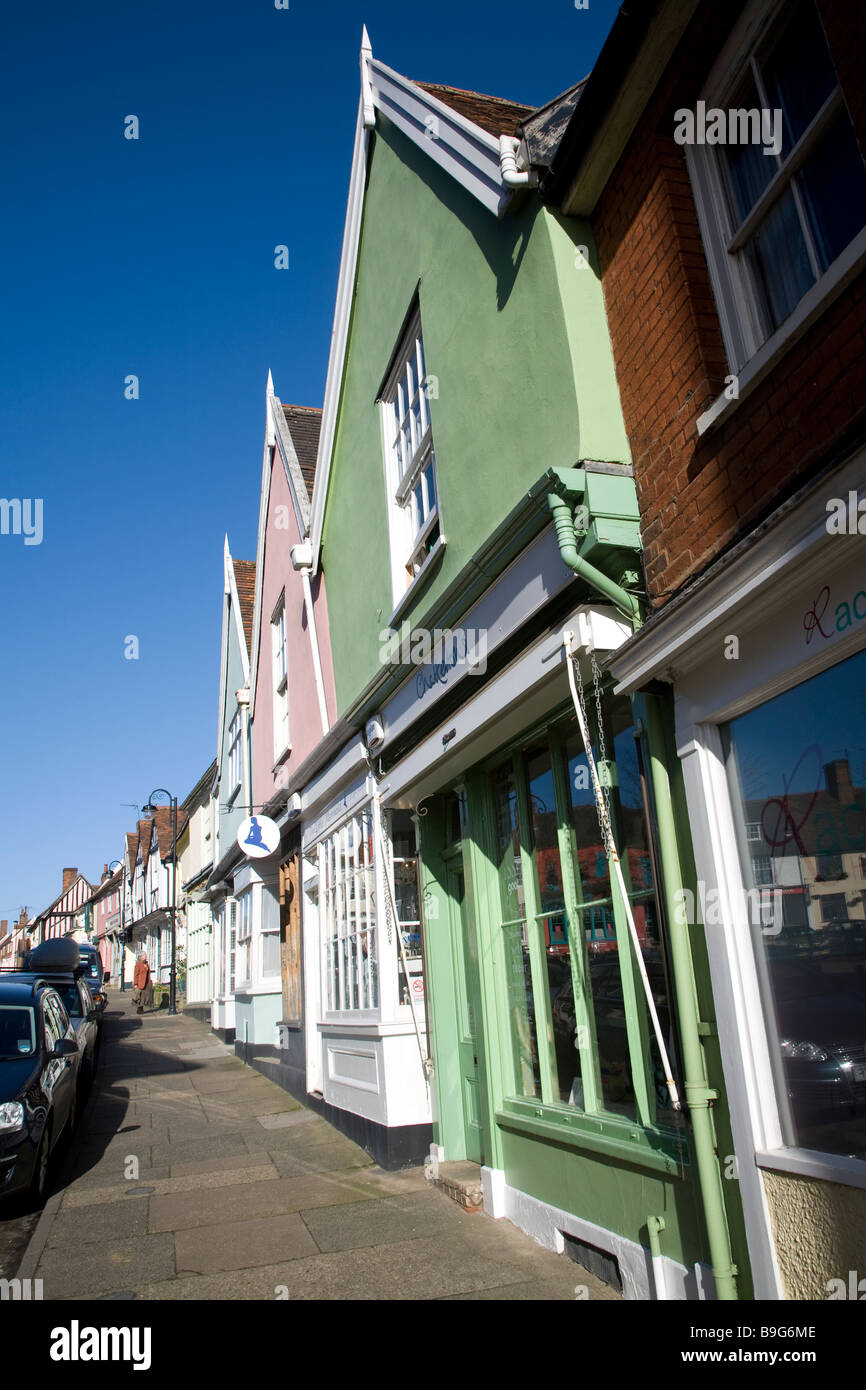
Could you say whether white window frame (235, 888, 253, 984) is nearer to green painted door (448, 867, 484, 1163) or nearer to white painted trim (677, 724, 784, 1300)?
green painted door (448, 867, 484, 1163)

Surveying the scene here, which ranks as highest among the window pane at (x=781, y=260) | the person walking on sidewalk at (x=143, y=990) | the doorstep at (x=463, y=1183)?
the window pane at (x=781, y=260)

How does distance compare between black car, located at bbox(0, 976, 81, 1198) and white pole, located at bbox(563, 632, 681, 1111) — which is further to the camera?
black car, located at bbox(0, 976, 81, 1198)

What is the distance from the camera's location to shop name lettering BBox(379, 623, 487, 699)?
19.9ft

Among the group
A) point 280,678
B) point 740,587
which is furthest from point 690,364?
point 280,678

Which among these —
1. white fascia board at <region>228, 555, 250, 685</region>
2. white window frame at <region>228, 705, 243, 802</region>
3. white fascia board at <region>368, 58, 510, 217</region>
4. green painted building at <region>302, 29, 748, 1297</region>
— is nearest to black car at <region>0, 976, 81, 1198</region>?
green painted building at <region>302, 29, 748, 1297</region>

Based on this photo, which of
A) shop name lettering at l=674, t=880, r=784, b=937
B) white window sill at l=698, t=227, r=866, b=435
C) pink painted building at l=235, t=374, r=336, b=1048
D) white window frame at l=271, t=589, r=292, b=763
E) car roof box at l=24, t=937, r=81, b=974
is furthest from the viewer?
car roof box at l=24, t=937, r=81, b=974

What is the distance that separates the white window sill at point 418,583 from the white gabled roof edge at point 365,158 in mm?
2214

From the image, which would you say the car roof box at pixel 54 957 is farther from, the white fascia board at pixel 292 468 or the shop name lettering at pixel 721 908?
the shop name lettering at pixel 721 908

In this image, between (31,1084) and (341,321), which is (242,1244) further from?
(341,321)

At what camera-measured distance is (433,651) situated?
6.96 metres

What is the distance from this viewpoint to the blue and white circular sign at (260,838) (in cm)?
1252

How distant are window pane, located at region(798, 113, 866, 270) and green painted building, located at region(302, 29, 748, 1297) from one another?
1372mm

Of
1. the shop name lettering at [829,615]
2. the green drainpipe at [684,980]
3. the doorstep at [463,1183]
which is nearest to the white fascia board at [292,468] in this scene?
the doorstep at [463,1183]
